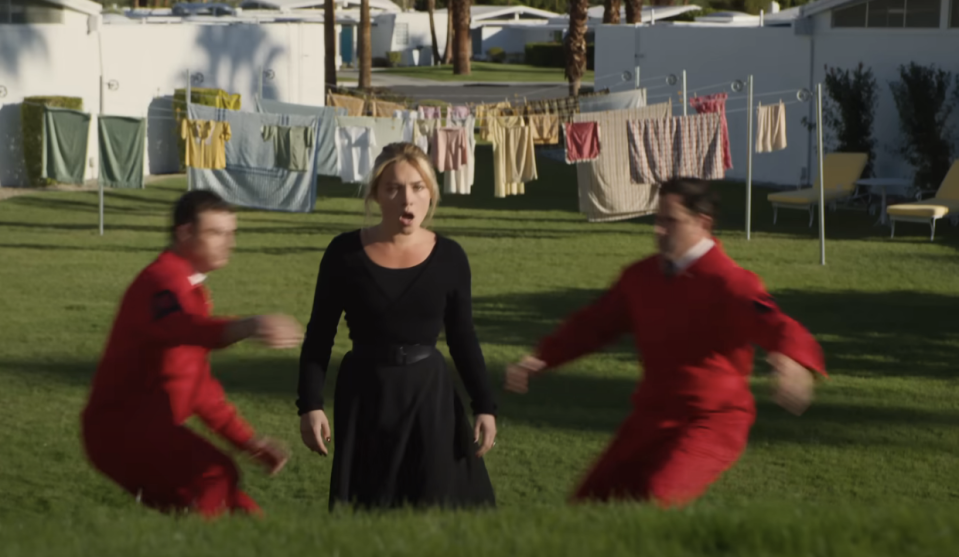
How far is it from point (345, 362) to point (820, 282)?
455 inches

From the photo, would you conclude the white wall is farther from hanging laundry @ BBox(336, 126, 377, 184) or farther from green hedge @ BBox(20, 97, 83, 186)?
hanging laundry @ BBox(336, 126, 377, 184)

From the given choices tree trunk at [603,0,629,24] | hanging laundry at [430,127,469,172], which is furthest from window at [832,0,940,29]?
tree trunk at [603,0,629,24]

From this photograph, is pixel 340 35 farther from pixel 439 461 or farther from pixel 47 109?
pixel 439 461

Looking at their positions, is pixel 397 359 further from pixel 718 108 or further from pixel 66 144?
pixel 66 144

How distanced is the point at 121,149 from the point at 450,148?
16.0 ft

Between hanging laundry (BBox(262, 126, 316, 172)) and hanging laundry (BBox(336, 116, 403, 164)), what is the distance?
0.81 m

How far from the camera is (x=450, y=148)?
19219mm

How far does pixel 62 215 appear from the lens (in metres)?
21.8

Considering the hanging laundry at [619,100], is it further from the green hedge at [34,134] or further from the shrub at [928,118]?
the green hedge at [34,134]

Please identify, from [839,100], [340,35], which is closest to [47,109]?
[839,100]

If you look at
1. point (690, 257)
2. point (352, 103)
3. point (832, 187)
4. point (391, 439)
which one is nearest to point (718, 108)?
point (832, 187)

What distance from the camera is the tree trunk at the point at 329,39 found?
131 ft

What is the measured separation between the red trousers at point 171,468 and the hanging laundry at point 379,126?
50.5ft

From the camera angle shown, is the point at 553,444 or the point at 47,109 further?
the point at 47,109
